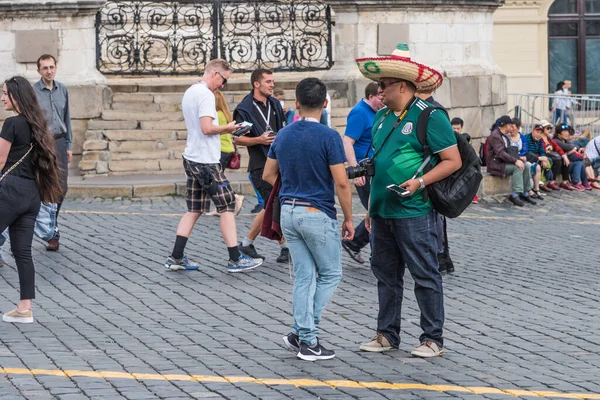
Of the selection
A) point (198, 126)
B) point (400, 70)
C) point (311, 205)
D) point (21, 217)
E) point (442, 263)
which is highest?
point (400, 70)

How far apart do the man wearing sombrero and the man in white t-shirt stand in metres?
3.37

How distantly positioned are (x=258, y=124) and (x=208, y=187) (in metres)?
0.97

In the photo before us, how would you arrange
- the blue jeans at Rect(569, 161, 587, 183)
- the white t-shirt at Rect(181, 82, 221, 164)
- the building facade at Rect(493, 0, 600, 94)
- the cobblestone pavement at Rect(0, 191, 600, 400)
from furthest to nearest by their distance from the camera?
1. the building facade at Rect(493, 0, 600, 94)
2. the blue jeans at Rect(569, 161, 587, 183)
3. the white t-shirt at Rect(181, 82, 221, 164)
4. the cobblestone pavement at Rect(0, 191, 600, 400)

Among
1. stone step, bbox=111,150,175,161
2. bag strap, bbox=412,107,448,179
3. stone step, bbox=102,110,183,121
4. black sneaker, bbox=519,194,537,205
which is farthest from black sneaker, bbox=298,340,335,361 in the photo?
stone step, bbox=102,110,183,121

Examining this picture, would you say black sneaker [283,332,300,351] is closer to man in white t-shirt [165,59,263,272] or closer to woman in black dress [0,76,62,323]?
woman in black dress [0,76,62,323]

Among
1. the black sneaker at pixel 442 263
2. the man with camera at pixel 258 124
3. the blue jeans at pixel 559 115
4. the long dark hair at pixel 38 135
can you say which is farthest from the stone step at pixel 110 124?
the blue jeans at pixel 559 115

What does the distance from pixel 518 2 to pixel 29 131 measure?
28.3 m

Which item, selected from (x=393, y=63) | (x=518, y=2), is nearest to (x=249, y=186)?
(x=393, y=63)

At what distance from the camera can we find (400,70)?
791 centimetres

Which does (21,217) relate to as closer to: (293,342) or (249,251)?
(293,342)

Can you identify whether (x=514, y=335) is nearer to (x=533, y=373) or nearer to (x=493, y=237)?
(x=533, y=373)

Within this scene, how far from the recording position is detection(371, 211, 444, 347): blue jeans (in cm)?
798

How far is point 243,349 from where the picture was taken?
8328 millimetres

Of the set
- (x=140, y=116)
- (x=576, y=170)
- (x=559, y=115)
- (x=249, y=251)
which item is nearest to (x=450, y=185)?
(x=249, y=251)
